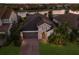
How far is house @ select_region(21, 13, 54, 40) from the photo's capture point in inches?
110

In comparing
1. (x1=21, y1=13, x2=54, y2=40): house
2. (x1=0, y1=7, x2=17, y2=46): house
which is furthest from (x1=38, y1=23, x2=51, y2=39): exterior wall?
(x1=0, y1=7, x2=17, y2=46): house

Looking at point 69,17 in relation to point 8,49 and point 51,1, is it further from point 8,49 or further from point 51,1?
point 8,49

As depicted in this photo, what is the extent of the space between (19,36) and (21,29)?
0.05 m

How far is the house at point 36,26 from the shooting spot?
110 inches

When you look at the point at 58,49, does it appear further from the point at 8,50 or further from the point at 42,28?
the point at 8,50

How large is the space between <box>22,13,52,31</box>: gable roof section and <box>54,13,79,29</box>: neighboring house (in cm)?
8

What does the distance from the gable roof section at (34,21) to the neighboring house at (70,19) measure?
0.08 m

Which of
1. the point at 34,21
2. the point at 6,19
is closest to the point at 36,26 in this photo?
the point at 34,21

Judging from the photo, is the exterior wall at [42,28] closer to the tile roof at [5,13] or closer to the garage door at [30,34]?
the garage door at [30,34]

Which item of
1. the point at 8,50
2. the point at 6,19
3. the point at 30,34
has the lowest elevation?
the point at 8,50

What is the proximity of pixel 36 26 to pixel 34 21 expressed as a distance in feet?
0.12

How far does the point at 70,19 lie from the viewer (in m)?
2.78

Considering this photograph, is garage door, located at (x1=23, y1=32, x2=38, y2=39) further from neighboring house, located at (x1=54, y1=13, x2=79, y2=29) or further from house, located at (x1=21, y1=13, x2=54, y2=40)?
neighboring house, located at (x1=54, y1=13, x2=79, y2=29)
